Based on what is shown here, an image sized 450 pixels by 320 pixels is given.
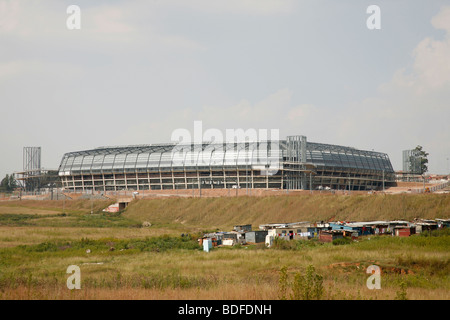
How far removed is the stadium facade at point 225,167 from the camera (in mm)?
123875

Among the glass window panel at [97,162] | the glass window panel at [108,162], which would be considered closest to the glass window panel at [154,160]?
the glass window panel at [108,162]

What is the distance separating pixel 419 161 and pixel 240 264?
145728 millimetres

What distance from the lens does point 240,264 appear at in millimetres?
31344

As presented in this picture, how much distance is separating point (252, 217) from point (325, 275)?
52.1 m

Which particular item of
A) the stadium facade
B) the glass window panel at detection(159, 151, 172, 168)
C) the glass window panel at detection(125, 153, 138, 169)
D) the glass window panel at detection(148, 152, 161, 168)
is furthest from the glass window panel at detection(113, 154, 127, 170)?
the glass window panel at detection(159, 151, 172, 168)

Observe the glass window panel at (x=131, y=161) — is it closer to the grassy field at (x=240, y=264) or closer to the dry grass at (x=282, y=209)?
the dry grass at (x=282, y=209)

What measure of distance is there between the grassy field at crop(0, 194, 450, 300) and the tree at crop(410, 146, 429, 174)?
10064 centimetres

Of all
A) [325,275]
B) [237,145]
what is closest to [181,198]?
[237,145]

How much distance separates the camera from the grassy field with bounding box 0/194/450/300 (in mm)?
19125

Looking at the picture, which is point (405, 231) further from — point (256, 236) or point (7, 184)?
point (7, 184)

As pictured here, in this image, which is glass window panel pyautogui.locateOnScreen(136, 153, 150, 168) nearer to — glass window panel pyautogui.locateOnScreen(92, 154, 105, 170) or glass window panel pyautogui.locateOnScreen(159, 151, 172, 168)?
glass window panel pyautogui.locateOnScreen(159, 151, 172, 168)

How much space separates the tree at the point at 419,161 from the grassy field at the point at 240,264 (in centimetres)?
10064
